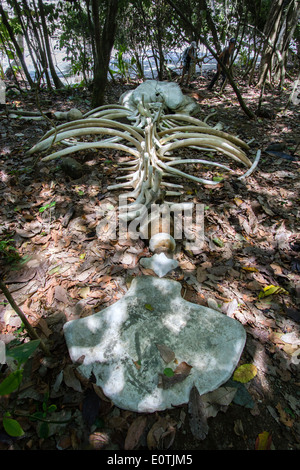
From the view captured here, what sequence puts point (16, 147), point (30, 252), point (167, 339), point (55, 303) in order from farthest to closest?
point (16, 147), point (30, 252), point (55, 303), point (167, 339)

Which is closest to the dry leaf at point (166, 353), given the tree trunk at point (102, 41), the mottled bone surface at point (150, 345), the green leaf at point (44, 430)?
the mottled bone surface at point (150, 345)

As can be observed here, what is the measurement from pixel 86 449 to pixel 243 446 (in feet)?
2.12

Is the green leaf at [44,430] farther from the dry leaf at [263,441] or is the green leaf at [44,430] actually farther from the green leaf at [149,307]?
the dry leaf at [263,441]

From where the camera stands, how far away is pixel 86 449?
3.40 ft

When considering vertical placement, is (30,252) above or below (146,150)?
below

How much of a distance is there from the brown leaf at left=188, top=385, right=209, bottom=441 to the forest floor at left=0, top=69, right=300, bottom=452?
0.07ft

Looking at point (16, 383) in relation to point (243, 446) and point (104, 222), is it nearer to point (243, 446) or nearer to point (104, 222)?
point (243, 446)

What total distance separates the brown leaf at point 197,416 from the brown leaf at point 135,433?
0.21 meters

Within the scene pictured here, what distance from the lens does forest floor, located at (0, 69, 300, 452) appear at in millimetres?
1103

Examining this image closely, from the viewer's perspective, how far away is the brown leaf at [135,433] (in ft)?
3.49

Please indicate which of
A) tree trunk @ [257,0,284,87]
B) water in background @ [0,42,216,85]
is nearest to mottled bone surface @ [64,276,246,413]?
tree trunk @ [257,0,284,87]

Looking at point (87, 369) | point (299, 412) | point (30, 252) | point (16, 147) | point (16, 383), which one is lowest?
point (299, 412)

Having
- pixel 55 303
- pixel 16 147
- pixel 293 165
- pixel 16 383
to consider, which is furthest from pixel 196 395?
pixel 16 147

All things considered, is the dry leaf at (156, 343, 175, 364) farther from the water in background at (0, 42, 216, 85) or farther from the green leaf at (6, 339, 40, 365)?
the water in background at (0, 42, 216, 85)
